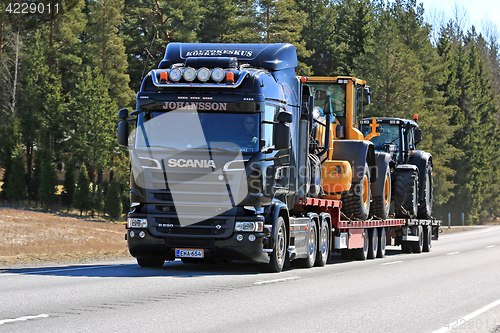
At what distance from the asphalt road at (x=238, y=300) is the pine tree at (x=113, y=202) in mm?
41609

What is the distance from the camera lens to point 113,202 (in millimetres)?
57062

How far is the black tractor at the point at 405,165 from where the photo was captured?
23266mm

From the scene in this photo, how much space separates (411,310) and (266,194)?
4.05 metres

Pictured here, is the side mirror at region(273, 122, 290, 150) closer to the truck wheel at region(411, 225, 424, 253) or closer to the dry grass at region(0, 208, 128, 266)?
the dry grass at region(0, 208, 128, 266)

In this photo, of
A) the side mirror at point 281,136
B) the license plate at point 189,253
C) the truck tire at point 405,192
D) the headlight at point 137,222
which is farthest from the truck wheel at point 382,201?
the headlight at point 137,222

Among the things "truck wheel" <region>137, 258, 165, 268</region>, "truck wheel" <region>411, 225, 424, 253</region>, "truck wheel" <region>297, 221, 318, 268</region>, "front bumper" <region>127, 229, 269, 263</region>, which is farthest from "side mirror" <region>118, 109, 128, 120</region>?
"truck wheel" <region>411, 225, 424, 253</region>

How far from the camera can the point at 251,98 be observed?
13.3 meters

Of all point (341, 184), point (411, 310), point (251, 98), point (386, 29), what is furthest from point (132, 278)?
point (386, 29)

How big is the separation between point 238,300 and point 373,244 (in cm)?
1191

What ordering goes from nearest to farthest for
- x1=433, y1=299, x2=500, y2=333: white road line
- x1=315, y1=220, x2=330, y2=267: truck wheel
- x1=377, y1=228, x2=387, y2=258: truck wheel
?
x1=433, y1=299, x2=500, y2=333: white road line → x1=315, y1=220, x2=330, y2=267: truck wheel → x1=377, y1=228, x2=387, y2=258: truck wheel

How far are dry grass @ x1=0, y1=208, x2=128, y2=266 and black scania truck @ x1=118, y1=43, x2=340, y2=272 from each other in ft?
17.3

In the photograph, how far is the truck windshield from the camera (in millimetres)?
13148

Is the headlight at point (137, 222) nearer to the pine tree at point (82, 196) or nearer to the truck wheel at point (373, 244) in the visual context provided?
the truck wheel at point (373, 244)

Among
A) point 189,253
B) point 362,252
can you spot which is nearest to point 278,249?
point 189,253
